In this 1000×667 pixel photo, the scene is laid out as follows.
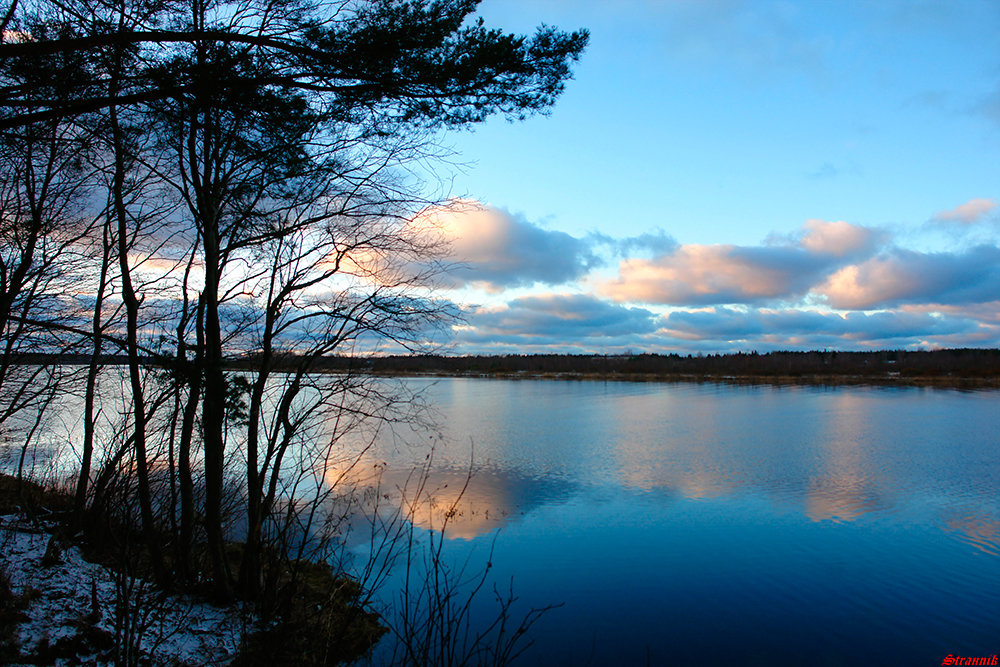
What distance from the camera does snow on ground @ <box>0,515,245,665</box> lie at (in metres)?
5.12

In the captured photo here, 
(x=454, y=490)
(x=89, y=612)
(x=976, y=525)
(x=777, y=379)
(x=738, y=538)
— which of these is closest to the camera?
(x=89, y=612)

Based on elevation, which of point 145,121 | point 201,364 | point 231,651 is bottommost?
point 231,651

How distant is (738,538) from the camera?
35.9 feet

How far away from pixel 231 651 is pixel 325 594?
1.90 meters

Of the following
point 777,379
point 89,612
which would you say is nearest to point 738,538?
point 89,612

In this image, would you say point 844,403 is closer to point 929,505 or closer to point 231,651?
point 929,505

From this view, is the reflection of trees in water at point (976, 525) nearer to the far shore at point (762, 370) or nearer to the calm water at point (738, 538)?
the calm water at point (738, 538)

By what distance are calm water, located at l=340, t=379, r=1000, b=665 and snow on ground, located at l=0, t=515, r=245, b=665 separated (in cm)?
338

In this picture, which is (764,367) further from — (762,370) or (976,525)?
(976,525)

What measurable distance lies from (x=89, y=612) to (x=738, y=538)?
9.66 meters

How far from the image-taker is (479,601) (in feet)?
27.9

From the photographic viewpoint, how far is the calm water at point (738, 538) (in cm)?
741

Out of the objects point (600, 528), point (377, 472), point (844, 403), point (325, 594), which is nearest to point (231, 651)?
point (325, 594)

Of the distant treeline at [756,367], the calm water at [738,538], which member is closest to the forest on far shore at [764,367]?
the distant treeline at [756,367]
